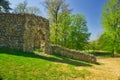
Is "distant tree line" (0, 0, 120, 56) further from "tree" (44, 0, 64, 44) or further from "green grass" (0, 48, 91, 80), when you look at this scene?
"green grass" (0, 48, 91, 80)

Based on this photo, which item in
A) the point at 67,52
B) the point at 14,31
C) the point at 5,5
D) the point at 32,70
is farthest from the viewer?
the point at 5,5

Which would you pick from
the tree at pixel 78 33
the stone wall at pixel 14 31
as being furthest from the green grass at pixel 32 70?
the tree at pixel 78 33

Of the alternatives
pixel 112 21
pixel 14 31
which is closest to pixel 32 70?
pixel 14 31

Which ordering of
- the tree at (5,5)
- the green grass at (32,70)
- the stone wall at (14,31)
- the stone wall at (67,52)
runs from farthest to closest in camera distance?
the tree at (5,5), the stone wall at (67,52), the stone wall at (14,31), the green grass at (32,70)

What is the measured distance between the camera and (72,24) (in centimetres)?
4219

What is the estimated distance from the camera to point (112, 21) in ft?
142

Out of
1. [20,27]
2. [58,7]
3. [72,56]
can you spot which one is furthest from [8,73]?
[58,7]

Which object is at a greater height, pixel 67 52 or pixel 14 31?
pixel 14 31

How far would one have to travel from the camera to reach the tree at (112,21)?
43.1m

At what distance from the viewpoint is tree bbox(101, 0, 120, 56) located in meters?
43.1

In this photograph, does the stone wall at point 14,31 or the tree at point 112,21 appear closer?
the stone wall at point 14,31

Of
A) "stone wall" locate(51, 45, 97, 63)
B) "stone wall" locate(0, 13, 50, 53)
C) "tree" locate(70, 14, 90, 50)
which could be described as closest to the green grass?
"stone wall" locate(0, 13, 50, 53)

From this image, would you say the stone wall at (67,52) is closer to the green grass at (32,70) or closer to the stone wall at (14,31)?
the stone wall at (14,31)

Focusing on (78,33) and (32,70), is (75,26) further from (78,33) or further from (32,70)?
(32,70)
